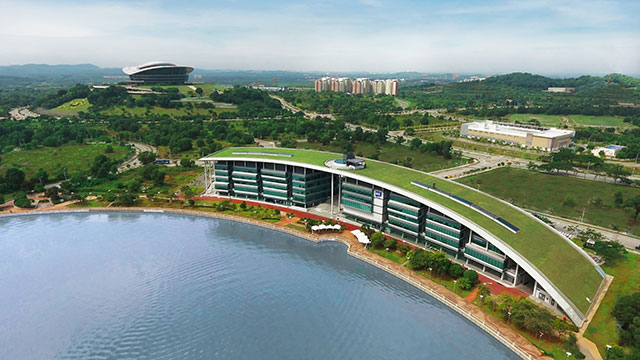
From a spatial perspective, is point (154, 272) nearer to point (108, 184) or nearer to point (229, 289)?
point (229, 289)

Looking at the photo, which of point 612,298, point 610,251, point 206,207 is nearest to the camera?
point 612,298

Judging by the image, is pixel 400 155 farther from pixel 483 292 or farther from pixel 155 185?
pixel 483 292

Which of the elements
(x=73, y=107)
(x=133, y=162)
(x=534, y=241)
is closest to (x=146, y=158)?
(x=133, y=162)

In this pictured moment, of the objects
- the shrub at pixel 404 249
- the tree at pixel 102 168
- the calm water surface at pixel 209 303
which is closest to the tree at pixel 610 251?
the calm water surface at pixel 209 303

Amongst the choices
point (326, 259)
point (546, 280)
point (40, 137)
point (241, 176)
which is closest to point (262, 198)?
point (241, 176)

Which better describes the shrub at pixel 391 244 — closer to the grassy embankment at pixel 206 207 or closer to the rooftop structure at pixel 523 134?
the grassy embankment at pixel 206 207

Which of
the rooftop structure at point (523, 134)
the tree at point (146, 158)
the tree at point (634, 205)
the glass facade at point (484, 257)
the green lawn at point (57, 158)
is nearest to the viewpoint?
the glass facade at point (484, 257)
